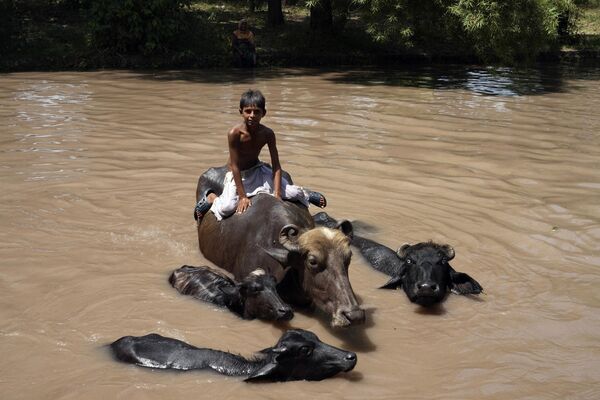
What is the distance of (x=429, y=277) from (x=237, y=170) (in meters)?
1.98

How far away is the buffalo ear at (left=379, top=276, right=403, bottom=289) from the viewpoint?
19.4 feet

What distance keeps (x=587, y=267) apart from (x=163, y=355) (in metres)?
3.94

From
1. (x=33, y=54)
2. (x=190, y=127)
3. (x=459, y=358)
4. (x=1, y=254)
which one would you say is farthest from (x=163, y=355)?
(x=33, y=54)

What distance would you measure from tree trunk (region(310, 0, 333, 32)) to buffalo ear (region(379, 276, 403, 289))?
17341 mm

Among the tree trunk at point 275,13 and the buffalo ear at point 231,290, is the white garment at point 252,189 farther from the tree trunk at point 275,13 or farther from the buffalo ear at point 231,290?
the tree trunk at point 275,13

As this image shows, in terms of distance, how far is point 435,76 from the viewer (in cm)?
2012

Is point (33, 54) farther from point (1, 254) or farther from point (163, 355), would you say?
point (163, 355)

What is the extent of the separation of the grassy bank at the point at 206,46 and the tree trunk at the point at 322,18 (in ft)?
0.86

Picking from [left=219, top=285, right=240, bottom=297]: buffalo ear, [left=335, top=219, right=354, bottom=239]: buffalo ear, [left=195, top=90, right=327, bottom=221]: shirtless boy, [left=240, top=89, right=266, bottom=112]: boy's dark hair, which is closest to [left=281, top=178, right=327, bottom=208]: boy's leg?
[left=195, top=90, right=327, bottom=221]: shirtless boy

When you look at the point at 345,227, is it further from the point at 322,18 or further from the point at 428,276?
the point at 322,18

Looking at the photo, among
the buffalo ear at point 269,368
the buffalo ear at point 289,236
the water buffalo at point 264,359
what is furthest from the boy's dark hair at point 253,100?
the buffalo ear at point 269,368

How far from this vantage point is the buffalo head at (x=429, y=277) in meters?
5.54

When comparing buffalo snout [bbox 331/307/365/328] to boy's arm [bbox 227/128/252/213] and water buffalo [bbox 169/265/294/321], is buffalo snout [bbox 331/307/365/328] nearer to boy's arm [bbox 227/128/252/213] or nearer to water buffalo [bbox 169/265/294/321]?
water buffalo [bbox 169/265/294/321]

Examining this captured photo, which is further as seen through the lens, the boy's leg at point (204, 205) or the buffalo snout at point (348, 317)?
the boy's leg at point (204, 205)
